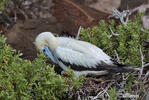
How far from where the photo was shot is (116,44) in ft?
19.7

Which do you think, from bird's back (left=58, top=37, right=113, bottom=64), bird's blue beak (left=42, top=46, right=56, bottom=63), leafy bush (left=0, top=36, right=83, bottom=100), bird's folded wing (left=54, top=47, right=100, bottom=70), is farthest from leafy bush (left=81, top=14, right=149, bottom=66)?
leafy bush (left=0, top=36, right=83, bottom=100)

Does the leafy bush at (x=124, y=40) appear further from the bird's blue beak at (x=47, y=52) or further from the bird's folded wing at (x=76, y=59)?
the bird's blue beak at (x=47, y=52)

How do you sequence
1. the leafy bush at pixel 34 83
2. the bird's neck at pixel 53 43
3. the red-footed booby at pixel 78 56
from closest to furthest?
the leafy bush at pixel 34 83 < the red-footed booby at pixel 78 56 < the bird's neck at pixel 53 43

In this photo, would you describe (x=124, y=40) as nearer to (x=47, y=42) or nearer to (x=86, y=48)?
(x=86, y=48)

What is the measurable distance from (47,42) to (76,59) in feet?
1.94

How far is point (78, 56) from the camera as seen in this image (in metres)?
5.33

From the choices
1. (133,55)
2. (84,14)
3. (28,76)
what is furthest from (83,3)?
(28,76)

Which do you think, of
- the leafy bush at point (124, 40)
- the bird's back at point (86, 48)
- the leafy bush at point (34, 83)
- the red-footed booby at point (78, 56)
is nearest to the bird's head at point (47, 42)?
the red-footed booby at point (78, 56)

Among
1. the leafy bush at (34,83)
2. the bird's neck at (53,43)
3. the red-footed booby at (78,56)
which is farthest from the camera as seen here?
the bird's neck at (53,43)

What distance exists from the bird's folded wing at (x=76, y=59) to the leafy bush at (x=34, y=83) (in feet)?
1.96

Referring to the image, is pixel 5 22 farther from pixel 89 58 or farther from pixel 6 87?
pixel 6 87

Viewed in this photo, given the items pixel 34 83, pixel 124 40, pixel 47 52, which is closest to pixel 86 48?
pixel 47 52

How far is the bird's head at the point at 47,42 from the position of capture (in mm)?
5539

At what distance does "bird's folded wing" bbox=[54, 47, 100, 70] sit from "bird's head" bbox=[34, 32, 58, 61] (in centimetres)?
14
